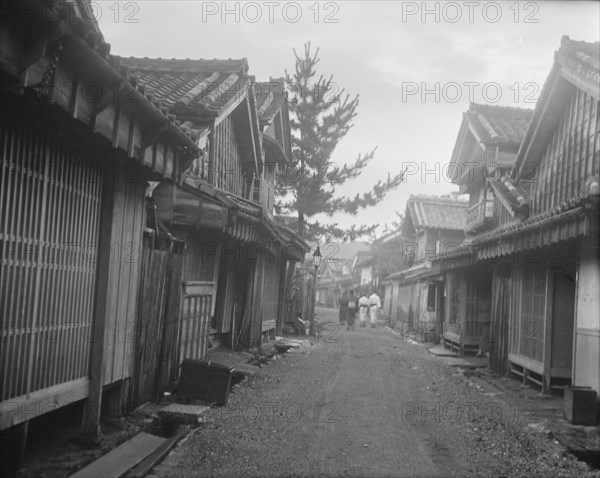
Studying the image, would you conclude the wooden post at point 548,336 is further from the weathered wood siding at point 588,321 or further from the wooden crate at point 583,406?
the wooden crate at point 583,406

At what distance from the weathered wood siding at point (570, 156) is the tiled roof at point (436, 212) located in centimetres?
1983

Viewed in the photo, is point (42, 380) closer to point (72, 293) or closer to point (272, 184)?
point (72, 293)

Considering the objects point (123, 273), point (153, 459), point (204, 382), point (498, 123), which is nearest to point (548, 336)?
point (204, 382)

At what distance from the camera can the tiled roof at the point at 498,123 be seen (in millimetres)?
20767

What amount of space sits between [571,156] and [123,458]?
1134 centimetres

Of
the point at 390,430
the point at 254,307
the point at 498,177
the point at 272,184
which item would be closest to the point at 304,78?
the point at 272,184

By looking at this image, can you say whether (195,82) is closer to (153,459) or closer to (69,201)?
(69,201)

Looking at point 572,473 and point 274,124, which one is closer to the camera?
point 572,473

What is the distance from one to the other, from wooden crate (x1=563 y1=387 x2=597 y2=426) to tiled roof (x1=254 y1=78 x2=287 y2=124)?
12.1 meters

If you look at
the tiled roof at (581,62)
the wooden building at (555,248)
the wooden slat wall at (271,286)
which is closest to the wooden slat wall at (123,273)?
the wooden building at (555,248)

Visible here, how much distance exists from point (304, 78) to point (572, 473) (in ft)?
86.3

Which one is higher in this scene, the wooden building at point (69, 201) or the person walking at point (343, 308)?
the wooden building at point (69, 201)

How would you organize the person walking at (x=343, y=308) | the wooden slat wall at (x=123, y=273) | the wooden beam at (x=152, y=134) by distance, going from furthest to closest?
the person walking at (x=343, y=308), the wooden slat wall at (x=123, y=273), the wooden beam at (x=152, y=134)

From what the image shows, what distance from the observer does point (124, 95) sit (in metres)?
5.71
